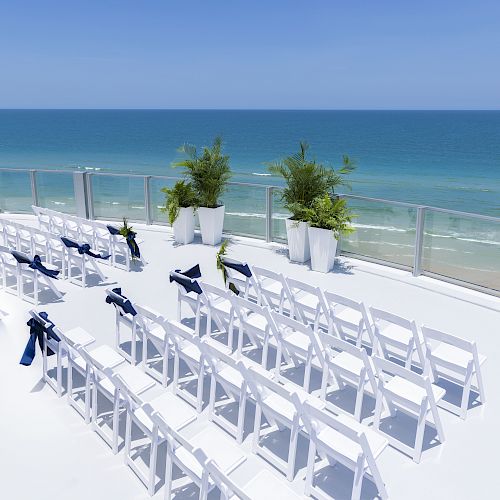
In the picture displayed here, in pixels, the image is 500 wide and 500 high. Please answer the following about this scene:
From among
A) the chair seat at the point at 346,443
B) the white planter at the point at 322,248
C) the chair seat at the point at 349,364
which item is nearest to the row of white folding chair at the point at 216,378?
the chair seat at the point at 346,443

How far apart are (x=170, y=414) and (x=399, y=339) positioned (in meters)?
2.67

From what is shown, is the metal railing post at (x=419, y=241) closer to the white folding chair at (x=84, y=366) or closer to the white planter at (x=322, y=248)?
the white planter at (x=322, y=248)

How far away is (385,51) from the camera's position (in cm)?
11731

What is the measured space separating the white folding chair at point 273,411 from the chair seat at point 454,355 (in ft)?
5.07

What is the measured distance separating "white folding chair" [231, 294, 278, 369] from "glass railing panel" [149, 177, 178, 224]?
19.8 ft

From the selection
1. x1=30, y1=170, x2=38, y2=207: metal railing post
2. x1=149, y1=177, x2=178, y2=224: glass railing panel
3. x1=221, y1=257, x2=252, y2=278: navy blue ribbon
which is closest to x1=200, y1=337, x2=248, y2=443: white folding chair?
x1=221, y1=257, x2=252, y2=278: navy blue ribbon

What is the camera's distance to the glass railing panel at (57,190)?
1261 cm

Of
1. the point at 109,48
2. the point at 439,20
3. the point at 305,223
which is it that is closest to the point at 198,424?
the point at 305,223

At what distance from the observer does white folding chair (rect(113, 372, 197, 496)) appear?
13.1 ft

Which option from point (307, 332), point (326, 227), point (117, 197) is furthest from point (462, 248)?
point (117, 197)

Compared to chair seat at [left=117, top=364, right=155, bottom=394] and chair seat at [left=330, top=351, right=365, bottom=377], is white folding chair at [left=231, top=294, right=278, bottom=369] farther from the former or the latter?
chair seat at [left=117, top=364, right=155, bottom=394]

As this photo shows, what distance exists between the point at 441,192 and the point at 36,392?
1665 inches

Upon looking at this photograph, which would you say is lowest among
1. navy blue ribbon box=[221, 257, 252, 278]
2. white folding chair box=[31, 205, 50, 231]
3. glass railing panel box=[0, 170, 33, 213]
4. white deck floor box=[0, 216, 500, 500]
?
white deck floor box=[0, 216, 500, 500]

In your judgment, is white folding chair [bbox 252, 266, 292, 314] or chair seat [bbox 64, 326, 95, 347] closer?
chair seat [bbox 64, 326, 95, 347]
